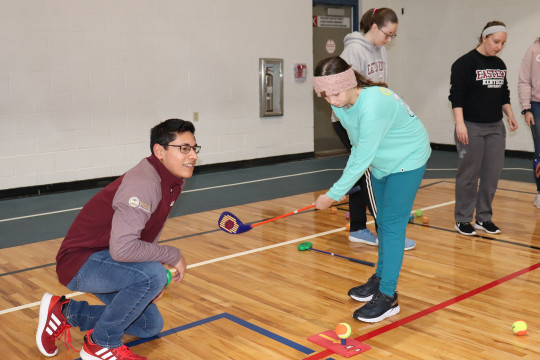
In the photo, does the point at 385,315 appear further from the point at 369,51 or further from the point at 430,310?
the point at 369,51

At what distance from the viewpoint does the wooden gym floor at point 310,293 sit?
9.04 feet

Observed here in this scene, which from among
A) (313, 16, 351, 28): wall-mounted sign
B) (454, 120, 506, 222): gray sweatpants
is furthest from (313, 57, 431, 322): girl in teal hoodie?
(313, 16, 351, 28): wall-mounted sign

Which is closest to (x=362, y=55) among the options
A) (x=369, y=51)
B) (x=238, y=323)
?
(x=369, y=51)

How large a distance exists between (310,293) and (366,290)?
0.34m

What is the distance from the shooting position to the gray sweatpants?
4367 mm

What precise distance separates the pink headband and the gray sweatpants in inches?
77.5

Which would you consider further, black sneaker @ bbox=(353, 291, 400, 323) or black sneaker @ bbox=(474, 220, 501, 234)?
black sneaker @ bbox=(474, 220, 501, 234)

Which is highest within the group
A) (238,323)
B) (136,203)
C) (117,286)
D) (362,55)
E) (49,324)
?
(362,55)

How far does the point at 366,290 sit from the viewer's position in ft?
10.9

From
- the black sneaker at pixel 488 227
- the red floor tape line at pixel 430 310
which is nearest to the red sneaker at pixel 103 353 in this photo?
the red floor tape line at pixel 430 310

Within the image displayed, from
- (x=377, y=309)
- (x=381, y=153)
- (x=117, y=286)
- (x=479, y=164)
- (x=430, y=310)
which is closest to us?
(x=117, y=286)

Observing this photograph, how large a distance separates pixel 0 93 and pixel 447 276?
15.7 feet

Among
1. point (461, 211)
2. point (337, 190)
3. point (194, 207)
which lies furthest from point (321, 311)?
point (194, 207)

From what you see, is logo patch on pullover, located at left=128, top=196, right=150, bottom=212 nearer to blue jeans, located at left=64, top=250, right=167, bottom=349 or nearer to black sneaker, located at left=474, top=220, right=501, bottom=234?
blue jeans, located at left=64, top=250, right=167, bottom=349
